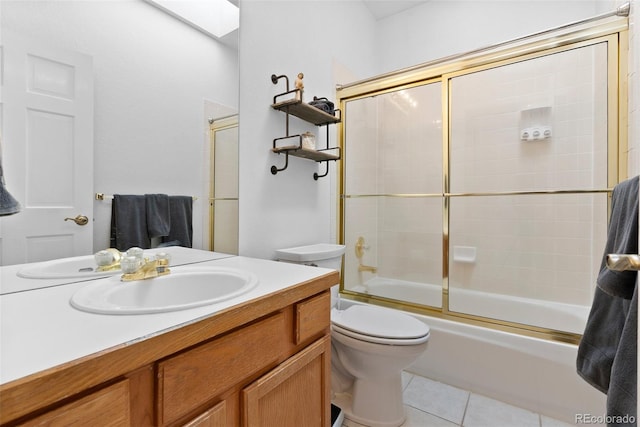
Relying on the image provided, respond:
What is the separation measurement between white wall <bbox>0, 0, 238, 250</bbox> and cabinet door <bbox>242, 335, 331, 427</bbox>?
0.65m

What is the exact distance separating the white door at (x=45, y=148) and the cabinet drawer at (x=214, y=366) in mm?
582

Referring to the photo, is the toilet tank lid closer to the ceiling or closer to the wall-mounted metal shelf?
the wall-mounted metal shelf

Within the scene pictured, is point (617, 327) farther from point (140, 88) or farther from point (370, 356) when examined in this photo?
point (140, 88)

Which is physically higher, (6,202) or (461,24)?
(461,24)

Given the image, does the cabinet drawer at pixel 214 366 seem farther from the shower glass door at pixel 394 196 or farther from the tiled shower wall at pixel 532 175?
the tiled shower wall at pixel 532 175

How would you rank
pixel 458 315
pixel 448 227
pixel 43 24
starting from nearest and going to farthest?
1. pixel 43 24
2. pixel 458 315
3. pixel 448 227

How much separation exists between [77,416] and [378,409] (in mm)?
1296

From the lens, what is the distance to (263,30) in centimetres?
148

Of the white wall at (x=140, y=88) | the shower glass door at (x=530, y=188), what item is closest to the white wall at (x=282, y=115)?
the white wall at (x=140, y=88)

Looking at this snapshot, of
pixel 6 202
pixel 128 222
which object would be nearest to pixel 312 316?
pixel 128 222

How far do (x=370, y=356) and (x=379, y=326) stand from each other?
0.15 metres

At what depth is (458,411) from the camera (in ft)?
4.78

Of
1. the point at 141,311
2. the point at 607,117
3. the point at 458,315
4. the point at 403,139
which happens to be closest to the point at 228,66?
the point at 141,311

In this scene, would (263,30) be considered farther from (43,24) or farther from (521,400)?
(521,400)
